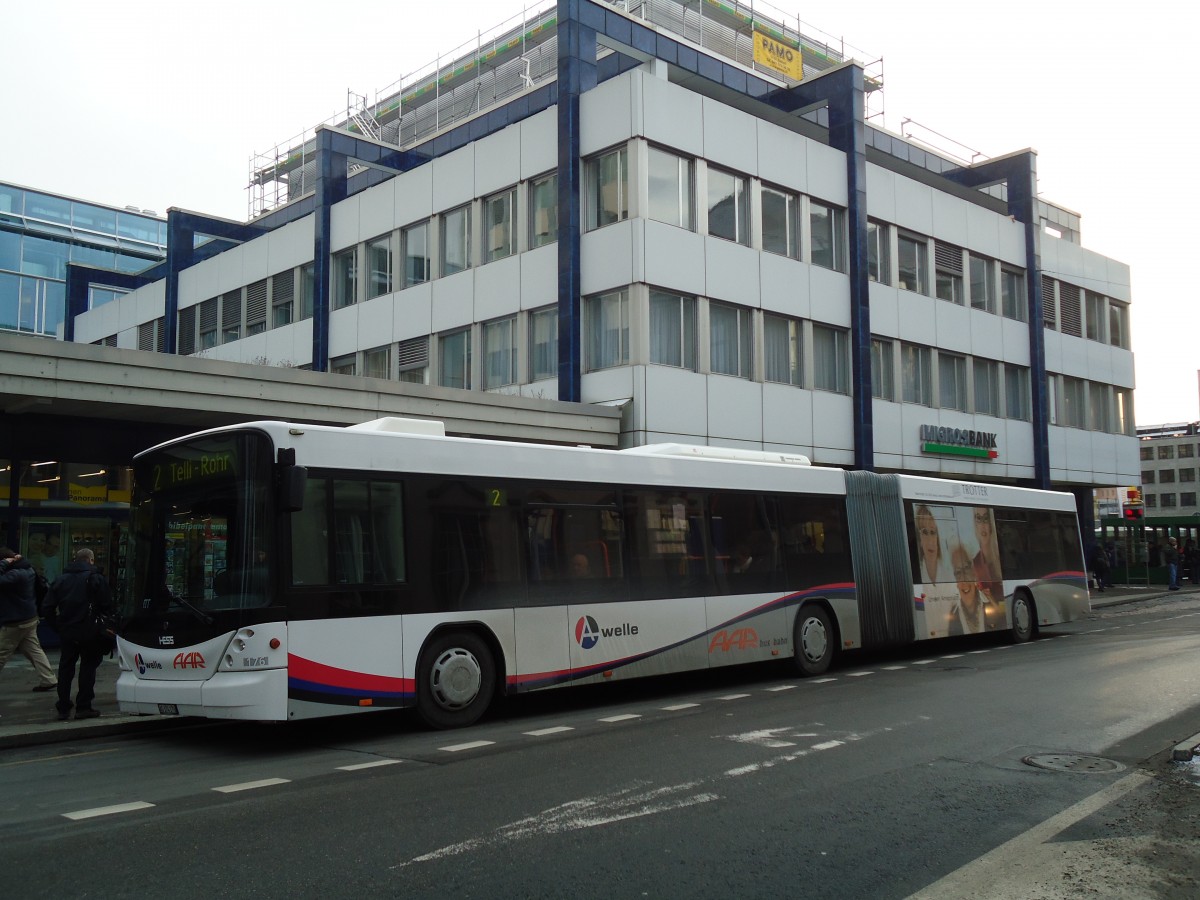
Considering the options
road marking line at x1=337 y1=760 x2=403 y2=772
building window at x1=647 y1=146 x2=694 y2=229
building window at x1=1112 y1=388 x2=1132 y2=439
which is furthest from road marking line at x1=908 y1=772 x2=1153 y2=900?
building window at x1=1112 y1=388 x2=1132 y2=439

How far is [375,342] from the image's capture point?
30641 mm

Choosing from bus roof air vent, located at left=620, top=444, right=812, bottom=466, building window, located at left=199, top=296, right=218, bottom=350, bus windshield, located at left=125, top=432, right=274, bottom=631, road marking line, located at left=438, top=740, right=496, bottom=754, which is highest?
building window, located at left=199, top=296, right=218, bottom=350

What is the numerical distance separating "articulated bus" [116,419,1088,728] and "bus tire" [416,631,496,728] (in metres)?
0.02

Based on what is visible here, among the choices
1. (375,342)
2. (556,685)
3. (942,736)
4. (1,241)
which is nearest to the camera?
(942,736)

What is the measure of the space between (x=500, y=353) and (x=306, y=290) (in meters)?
9.12

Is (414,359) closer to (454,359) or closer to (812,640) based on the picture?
(454,359)

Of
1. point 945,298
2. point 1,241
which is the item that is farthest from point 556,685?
point 1,241

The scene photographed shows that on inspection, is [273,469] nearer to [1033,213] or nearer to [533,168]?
[533,168]

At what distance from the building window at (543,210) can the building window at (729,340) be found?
13.8 ft

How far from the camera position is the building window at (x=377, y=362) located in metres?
30.5

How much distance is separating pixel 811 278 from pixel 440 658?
1989cm

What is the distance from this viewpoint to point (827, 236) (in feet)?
94.9

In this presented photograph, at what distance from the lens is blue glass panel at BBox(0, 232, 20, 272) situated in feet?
153

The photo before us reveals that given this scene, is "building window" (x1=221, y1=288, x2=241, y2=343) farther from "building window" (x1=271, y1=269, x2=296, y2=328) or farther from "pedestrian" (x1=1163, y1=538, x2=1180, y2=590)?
"pedestrian" (x1=1163, y1=538, x2=1180, y2=590)
